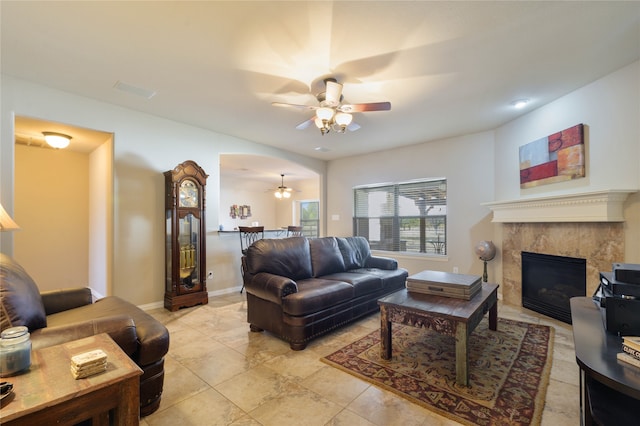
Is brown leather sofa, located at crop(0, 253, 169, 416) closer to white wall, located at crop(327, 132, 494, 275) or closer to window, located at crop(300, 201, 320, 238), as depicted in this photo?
white wall, located at crop(327, 132, 494, 275)

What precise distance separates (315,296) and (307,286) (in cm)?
28

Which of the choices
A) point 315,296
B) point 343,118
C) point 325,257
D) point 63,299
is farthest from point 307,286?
point 63,299

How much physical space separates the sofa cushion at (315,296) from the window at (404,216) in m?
2.82

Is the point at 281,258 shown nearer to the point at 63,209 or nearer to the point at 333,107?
the point at 333,107

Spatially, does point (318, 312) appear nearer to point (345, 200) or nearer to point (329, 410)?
point (329, 410)

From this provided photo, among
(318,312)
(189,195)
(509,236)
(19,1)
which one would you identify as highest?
(19,1)

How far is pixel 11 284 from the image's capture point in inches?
60.4

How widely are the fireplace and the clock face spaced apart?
4.82m

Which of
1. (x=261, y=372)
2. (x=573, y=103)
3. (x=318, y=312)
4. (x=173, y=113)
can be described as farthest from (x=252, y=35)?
(x=573, y=103)

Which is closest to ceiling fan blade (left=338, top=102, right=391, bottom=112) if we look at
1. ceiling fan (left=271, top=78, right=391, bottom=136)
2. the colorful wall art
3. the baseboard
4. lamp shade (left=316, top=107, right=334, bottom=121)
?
ceiling fan (left=271, top=78, right=391, bottom=136)

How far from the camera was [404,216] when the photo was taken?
18.8 ft

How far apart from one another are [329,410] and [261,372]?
0.70 m

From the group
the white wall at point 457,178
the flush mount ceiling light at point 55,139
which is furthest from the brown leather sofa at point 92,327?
the white wall at point 457,178

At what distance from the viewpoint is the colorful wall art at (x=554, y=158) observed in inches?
126
